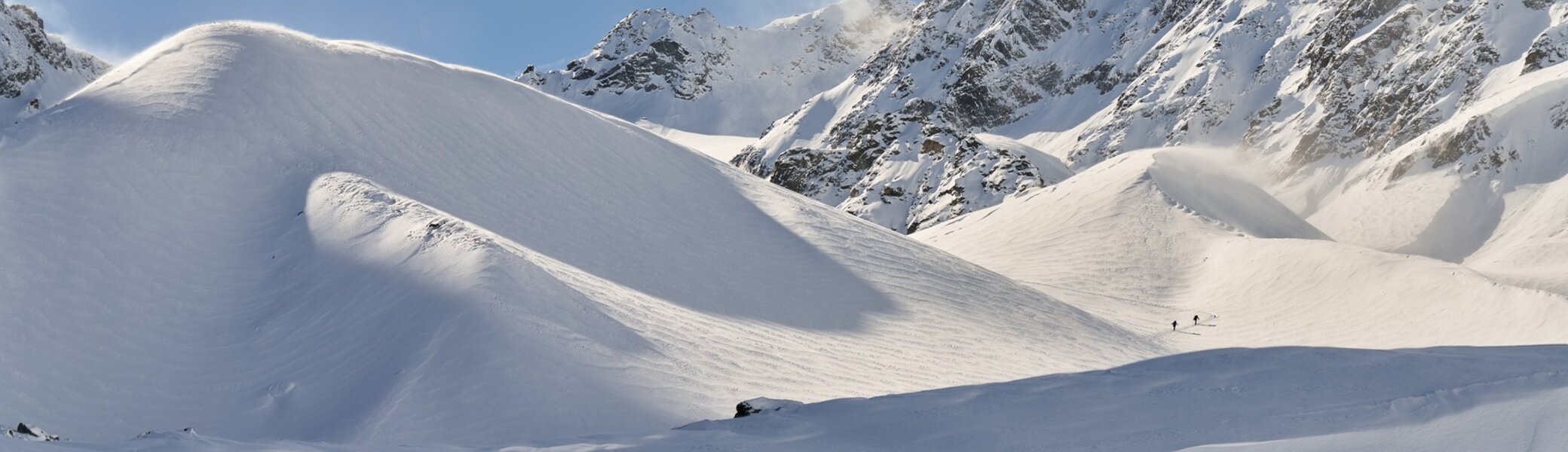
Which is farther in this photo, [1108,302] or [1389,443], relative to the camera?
[1108,302]

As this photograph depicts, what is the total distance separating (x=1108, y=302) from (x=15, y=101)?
35173 millimetres

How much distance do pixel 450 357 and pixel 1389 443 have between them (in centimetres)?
1266

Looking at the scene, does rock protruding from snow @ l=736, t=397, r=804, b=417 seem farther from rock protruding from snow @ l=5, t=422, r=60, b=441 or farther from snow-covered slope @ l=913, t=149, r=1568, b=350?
snow-covered slope @ l=913, t=149, r=1568, b=350

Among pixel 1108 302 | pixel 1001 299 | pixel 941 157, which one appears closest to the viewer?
pixel 1001 299

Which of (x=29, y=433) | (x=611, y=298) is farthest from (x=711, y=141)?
(x=29, y=433)

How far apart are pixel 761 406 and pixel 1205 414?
439 centimetres

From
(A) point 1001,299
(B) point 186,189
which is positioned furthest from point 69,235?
(A) point 1001,299

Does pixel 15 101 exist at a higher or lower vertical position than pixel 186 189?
higher

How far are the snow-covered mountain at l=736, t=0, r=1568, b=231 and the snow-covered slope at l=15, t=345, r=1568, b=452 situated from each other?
184ft

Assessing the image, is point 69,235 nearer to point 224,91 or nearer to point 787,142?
point 224,91

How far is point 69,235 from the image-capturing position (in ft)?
70.2

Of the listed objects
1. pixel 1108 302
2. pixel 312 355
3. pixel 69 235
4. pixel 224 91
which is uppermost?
pixel 224 91

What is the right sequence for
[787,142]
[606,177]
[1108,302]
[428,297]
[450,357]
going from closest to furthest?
[450,357] → [428,297] → [606,177] → [1108,302] → [787,142]

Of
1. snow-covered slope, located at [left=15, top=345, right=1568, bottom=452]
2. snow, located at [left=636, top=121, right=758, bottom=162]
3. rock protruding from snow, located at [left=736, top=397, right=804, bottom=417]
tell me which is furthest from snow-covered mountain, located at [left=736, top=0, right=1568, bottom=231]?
rock protruding from snow, located at [left=736, top=397, right=804, bottom=417]
